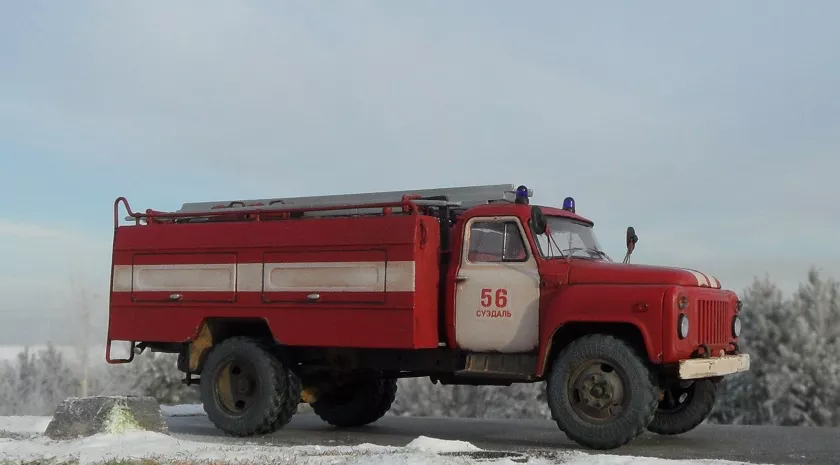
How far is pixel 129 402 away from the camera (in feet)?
37.7

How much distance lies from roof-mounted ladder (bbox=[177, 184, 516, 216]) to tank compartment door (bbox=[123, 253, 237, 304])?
0.83m

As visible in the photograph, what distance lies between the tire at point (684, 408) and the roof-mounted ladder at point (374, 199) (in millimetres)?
3119

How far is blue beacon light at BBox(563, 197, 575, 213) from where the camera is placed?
12258 millimetres

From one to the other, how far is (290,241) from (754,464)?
5852mm

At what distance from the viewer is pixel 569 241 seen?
11.4m

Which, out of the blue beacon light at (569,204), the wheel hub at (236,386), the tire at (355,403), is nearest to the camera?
the blue beacon light at (569,204)

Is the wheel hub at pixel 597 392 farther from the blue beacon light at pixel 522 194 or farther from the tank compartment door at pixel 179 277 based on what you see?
the tank compartment door at pixel 179 277

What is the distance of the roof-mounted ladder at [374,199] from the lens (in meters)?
12.0

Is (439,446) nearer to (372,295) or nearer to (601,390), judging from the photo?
(601,390)

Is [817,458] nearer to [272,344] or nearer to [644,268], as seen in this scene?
[644,268]

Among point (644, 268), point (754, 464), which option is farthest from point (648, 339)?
point (754, 464)

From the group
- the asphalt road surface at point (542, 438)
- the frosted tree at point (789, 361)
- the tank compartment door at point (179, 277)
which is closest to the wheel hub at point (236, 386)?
the asphalt road surface at point (542, 438)

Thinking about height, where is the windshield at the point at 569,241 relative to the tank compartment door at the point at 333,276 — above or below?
above

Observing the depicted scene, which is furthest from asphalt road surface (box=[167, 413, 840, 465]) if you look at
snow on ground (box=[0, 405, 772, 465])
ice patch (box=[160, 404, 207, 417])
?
ice patch (box=[160, 404, 207, 417])
